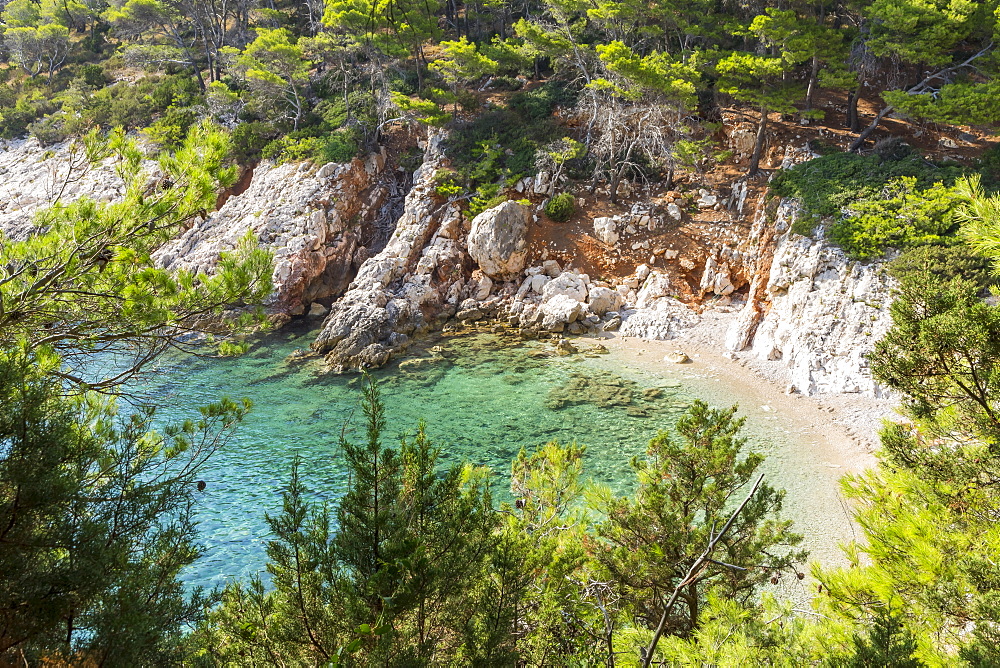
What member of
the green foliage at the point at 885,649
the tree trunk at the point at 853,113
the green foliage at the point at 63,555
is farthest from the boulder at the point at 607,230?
the green foliage at the point at 63,555

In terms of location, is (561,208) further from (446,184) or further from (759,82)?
(759,82)

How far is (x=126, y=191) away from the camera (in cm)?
431

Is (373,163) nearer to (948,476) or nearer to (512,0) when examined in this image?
(512,0)

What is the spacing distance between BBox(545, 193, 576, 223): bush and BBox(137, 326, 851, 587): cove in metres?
6.68

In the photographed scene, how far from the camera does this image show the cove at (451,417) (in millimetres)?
9180

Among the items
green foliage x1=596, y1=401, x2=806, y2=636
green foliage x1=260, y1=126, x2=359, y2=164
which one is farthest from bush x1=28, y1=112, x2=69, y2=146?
green foliage x1=596, y1=401, x2=806, y2=636

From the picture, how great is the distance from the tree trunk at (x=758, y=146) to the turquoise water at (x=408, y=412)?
434 inches

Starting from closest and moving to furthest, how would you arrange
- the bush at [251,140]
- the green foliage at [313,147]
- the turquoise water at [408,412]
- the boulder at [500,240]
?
1. the turquoise water at [408,412]
2. the boulder at [500,240]
3. the green foliage at [313,147]
4. the bush at [251,140]

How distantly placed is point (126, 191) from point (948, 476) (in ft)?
23.6

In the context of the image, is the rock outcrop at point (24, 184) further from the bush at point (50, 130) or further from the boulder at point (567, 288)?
the boulder at point (567, 288)

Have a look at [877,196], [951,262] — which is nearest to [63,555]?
[951,262]

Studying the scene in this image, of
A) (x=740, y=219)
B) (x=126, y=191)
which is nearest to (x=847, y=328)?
(x=740, y=219)

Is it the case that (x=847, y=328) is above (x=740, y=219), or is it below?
below

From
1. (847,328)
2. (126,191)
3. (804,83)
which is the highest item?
(804,83)
